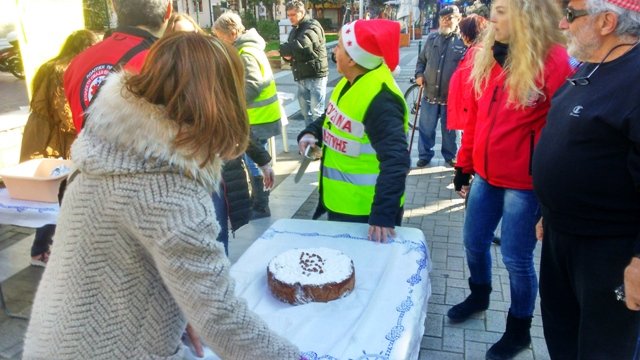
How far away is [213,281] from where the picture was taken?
116 cm

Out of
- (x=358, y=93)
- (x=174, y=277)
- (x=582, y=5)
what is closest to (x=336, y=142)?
(x=358, y=93)

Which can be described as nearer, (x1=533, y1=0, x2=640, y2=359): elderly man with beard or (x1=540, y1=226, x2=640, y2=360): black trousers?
(x1=533, y1=0, x2=640, y2=359): elderly man with beard

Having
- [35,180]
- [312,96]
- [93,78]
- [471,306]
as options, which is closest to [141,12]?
[93,78]

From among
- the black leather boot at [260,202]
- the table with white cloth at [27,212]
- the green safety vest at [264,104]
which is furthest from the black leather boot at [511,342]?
the green safety vest at [264,104]

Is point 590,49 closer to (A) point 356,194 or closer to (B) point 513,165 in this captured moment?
(B) point 513,165

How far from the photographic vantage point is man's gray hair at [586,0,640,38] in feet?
5.68

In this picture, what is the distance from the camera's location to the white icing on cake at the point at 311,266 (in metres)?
1.98

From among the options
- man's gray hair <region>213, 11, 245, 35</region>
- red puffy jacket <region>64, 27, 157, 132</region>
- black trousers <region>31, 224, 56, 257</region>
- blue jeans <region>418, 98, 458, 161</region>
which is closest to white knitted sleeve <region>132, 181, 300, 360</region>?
red puffy jacket <region>64, 27, 157, 132</region>

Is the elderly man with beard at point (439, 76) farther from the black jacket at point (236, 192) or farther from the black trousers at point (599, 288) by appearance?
the black trousers at point (599, 288)

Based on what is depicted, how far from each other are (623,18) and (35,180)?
2.91 meters

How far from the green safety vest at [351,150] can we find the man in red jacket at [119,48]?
0.97 m

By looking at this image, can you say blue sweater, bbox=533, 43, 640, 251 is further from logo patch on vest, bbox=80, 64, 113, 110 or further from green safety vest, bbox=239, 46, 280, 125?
green safety vest, bbox=239, 46, 280, 125

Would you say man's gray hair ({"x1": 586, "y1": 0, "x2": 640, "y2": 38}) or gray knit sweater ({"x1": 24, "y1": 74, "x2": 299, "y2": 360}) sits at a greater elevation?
man's gray hair ({"x1": 586, "y1": 0, "x2": 640, "y2": 38})

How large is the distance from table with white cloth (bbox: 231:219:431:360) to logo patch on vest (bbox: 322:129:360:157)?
37 centimetres
